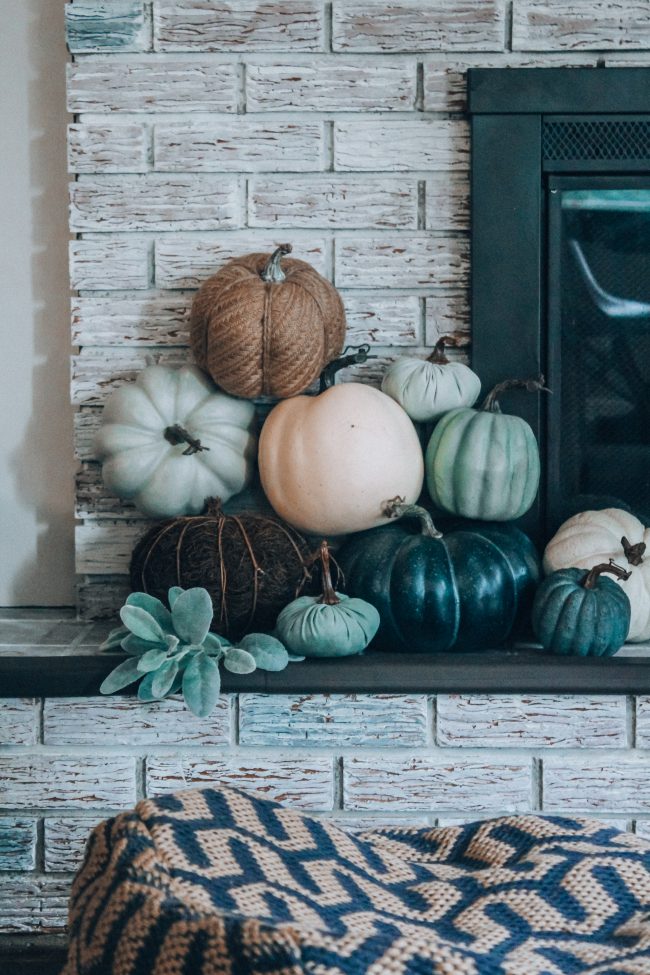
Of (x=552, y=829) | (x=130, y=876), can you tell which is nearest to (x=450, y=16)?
(x=552, y=829)

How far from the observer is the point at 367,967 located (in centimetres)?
54

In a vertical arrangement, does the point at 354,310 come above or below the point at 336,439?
above

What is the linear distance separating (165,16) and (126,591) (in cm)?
120

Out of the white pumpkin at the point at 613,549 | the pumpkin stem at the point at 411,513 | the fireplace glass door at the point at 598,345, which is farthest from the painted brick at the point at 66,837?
the fireplace glass door at the point at 598,345

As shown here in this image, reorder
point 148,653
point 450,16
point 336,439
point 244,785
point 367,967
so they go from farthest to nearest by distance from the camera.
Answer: point 450,16 < point 336,439 < point 244,785 < point 148,653 < point 367,967

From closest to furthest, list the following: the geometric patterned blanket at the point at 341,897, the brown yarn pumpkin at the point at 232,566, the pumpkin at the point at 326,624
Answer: the geometric patterned blanket at the point at 341,897 → the pumpkin at the point at 326,624 → the brown yarn pumpkin at the point at 232,566

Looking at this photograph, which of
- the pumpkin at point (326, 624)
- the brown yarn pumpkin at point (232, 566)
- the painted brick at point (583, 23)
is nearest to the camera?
the pumpkin at point (326, 624)

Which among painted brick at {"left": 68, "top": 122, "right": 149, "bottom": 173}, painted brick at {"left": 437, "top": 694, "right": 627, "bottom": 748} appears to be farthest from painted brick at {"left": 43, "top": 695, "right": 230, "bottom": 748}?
painted brick at {"left": 68, "top": 122, "right": 149, "bottom": 173}

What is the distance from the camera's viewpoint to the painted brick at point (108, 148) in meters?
1.99

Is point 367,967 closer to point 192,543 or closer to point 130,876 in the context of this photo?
point 130,876

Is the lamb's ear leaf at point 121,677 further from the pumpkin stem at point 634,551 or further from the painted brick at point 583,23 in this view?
the painted brick at point 583,23

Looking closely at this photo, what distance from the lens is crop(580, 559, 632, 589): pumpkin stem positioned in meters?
1.69

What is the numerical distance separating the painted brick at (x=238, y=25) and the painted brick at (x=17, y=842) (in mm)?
1541

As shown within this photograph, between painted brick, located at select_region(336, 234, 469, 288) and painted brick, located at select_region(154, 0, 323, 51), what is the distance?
1.36 feet
